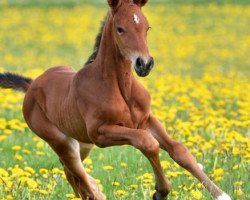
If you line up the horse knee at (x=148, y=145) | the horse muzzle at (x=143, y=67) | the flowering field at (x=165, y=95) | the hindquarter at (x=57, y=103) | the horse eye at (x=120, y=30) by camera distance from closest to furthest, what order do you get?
the horse muzzle at (x=143, y=67) → the horse knee at (x=148, y=145) → the horse eye at (x=120, y=30) → the hindquarter at (x=57, y=103) → the flowering field at (x=165, y=95)

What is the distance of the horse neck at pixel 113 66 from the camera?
672cm

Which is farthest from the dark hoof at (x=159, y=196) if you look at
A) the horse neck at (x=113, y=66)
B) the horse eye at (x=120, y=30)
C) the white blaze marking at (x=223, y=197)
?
the horse eye at (x=120, y=30)

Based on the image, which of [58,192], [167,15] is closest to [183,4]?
[167,15]

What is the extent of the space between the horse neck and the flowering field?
0.87 metres

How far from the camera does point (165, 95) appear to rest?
43.3ft

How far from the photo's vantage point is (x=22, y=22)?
88.8 feet

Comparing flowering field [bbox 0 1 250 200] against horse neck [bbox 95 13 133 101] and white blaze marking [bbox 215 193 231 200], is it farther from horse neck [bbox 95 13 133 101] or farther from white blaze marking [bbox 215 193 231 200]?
horse neck [bbox 95 13 133 101]

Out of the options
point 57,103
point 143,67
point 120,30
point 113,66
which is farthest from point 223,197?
point 57,103

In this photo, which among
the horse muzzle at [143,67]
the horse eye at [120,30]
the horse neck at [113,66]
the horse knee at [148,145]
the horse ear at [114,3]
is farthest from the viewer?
the horse neck at [113,66]

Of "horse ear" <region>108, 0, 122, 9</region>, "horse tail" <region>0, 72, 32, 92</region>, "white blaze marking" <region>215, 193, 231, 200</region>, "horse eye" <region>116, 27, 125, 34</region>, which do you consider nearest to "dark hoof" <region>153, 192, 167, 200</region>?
"white blaze marking" <region>215, 193, 231, 200</region>

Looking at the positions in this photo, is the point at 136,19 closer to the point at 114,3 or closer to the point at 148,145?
the point at 114,3

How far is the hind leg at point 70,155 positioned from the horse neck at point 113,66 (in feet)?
3.17

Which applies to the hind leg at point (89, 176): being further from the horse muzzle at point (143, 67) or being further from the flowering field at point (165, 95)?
the horse muzzle at point (143, 67)

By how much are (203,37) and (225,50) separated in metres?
2.41
